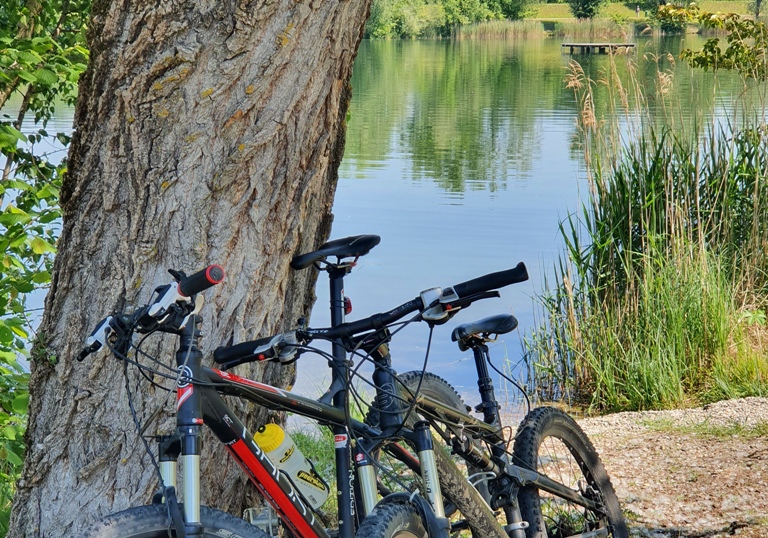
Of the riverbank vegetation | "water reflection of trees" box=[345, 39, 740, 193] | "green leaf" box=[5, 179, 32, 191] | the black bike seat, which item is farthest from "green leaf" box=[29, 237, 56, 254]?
the riverbank vegetation

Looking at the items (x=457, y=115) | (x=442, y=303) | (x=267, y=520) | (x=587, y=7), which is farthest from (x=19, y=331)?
(x=587, y=7)

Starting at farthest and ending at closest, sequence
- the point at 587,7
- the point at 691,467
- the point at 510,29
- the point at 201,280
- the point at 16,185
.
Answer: the point at 510,29
the point at 587,7
the point at 691,467
the point at 16,185
the point at 201,280

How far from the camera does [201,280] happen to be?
5.98 feet

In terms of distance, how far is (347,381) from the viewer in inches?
95.9

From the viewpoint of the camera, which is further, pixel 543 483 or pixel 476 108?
pixel 476 108

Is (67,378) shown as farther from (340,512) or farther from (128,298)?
(340,512)

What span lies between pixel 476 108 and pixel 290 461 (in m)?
19.6

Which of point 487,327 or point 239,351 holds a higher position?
point 239,351

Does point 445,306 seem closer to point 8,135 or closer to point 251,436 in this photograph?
point 251,436

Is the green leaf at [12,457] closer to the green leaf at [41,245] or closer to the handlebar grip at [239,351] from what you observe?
the green leaf at [41,245]

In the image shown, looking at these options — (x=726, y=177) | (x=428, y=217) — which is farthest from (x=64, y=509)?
(x=428, y=217)

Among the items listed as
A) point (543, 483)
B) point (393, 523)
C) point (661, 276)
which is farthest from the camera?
point (661, 276)

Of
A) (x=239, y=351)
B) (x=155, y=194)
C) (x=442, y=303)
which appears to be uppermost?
(x=155, y=194)

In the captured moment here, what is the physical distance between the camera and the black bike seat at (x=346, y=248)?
2.57 meters
